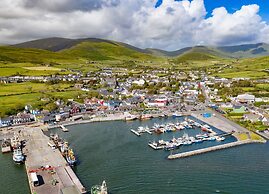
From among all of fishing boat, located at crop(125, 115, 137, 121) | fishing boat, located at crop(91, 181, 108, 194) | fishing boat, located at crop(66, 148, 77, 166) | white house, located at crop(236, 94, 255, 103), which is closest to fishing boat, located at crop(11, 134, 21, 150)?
fishing boat, located at crop(66, 148, 77, 166)

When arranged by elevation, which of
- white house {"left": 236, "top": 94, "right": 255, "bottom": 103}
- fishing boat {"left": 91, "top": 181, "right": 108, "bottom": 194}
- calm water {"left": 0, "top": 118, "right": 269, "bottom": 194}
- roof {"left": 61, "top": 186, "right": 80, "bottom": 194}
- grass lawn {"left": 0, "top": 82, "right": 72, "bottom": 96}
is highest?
grass lawn {"left": 0, "top": 82, "right": 72, "bottom": 96}

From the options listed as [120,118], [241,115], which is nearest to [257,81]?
[241,115]

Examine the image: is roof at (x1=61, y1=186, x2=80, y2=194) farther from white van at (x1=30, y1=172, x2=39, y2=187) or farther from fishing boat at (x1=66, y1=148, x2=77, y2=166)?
fishing boat at (x1=66, y1=148, x2=77, y2=166)

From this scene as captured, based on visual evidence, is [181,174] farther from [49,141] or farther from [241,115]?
[241,115]

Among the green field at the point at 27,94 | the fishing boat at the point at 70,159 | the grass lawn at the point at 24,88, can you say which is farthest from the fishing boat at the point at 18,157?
the grass lawn at the point at 24,88

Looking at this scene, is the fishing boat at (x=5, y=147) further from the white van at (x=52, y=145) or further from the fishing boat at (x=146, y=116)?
the fishing boat at (x=146, y=116)

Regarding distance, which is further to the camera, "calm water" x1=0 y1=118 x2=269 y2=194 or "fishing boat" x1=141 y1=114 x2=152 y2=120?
"fishing boat" x1=141 y1=114 x2=152 y2=120
